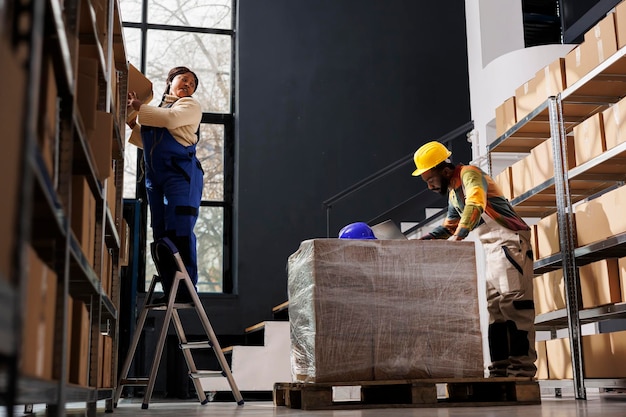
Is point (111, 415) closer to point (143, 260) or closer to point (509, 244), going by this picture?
point (509, 244)

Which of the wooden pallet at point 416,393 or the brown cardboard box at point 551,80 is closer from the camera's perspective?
the wooden pallet at point 416,393

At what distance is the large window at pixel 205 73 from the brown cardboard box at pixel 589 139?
5058 millimetres

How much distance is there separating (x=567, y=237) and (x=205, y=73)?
5721 millimetres

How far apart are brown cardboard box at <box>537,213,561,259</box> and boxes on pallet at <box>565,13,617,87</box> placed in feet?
3.25

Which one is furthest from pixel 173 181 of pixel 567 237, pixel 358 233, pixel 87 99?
pixel 567 237

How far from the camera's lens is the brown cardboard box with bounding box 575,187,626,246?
16.2ft

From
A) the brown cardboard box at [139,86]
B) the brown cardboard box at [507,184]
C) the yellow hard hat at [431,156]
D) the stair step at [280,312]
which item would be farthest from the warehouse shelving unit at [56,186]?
the stair step at [280,312]

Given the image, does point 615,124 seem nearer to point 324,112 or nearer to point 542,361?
point 542,361

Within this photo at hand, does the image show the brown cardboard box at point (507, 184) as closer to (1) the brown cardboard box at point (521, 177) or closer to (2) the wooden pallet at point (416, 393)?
(1) the brown cardboard box at point (521, 177)

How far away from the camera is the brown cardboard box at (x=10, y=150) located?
4.70 feet

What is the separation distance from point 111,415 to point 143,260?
17.7 feet

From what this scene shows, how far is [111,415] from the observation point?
13.2ft

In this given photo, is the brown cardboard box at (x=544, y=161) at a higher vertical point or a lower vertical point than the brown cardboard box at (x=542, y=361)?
higher

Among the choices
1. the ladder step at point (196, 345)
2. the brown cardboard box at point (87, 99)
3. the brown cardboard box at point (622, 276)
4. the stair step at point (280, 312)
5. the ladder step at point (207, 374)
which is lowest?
the ladder step at point (207, 374)
